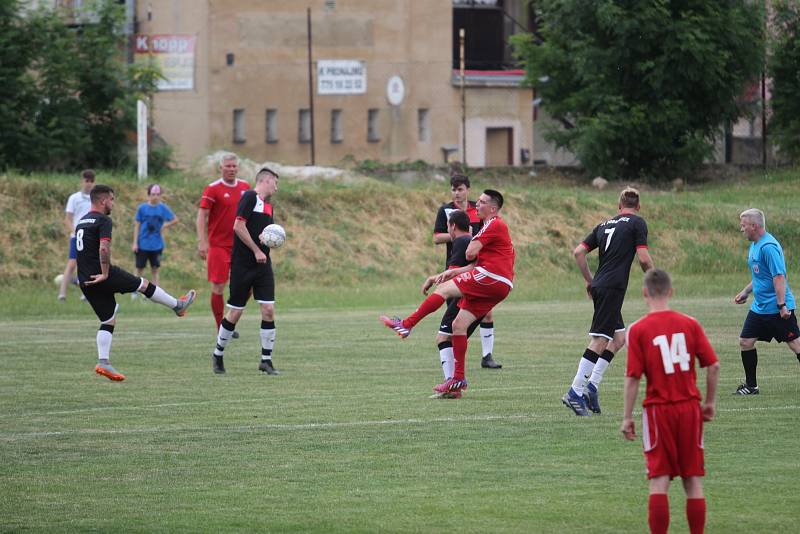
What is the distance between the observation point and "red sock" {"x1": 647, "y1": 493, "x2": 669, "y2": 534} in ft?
23.5

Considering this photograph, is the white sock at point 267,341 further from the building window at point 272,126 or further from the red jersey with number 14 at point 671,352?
the building window at point 272,126

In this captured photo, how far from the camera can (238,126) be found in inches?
1844

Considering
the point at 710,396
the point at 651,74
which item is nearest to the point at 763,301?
the point at 710,396

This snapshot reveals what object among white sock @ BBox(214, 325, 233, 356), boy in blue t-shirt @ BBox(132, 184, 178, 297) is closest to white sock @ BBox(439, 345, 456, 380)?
white sock @ BBox(214, 325, 233, 356)

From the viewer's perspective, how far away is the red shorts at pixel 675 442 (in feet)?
24.0

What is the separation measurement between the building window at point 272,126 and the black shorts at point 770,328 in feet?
116

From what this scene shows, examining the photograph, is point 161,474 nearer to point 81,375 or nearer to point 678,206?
point 81,375

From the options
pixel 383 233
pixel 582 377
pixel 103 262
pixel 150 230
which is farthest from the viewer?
pixel 383 233

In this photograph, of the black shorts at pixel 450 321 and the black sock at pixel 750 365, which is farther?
the black shorts at pixel 450 321

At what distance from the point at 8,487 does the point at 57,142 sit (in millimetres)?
28412

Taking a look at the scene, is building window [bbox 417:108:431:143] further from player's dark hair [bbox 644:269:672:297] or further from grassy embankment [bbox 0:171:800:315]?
player's dark hair [bbox 644:269:672:297]

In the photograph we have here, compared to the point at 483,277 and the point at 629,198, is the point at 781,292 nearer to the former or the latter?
the point at 629,198

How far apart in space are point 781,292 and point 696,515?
6.45 meters

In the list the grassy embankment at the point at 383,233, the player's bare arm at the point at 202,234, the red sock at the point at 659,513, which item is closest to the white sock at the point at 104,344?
the player's bare arm at the point at 202,234
